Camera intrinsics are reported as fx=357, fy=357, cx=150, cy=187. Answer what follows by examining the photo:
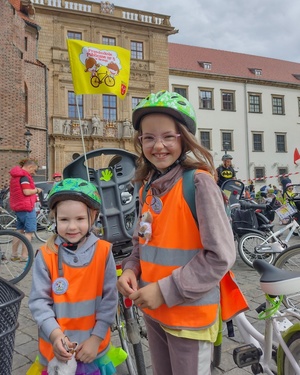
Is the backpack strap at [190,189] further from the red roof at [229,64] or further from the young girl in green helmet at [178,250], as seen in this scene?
the red roof at [229,64]

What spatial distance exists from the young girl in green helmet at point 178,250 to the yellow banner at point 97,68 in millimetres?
3004

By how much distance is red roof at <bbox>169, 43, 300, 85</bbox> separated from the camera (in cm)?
3206

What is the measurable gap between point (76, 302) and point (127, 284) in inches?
17.2

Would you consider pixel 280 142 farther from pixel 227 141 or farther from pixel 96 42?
pixel 96 42

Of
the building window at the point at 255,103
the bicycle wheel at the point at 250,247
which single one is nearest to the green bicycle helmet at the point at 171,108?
the bicycle wheel at the point at 250,247

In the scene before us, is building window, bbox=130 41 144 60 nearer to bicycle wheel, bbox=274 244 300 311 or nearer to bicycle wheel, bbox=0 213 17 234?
bicycle wheel, bbox=0 213 17 234

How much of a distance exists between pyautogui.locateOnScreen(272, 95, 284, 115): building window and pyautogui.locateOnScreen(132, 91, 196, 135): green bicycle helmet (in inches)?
1387

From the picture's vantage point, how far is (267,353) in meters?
1.90

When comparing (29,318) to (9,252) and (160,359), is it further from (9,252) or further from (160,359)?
(160,359)

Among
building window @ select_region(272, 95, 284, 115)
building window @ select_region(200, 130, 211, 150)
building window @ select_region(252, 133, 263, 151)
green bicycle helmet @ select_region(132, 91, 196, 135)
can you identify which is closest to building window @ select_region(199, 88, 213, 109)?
building window @ select_region(200, 130, 211, 150)

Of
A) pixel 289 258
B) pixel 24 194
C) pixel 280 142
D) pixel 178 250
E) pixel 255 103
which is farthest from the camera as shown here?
pixel 280 142

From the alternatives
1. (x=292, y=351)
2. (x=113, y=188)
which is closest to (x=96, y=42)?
(x=113, y=188)

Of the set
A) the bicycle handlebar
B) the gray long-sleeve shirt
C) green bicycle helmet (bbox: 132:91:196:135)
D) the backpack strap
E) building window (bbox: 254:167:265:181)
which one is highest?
building window (bbox: 254:167:265:181)

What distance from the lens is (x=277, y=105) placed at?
34438 millimetres
